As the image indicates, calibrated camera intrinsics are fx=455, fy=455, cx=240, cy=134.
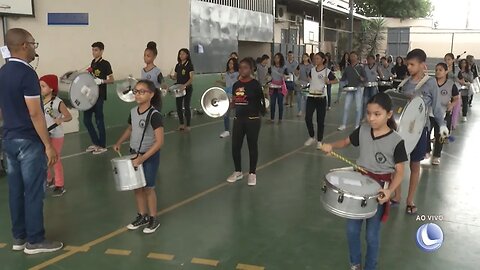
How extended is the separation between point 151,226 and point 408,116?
8.66 ft

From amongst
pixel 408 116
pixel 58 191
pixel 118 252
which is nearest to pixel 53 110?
pixel 58 191

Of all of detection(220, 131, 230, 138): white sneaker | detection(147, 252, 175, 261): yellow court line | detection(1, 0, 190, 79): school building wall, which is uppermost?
detection(1, 0, 190, 79): school building wall

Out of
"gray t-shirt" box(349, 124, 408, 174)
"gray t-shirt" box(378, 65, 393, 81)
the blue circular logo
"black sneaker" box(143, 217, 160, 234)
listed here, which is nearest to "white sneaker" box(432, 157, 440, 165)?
the blue circular logo

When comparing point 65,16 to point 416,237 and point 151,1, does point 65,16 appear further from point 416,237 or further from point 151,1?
point 416,237

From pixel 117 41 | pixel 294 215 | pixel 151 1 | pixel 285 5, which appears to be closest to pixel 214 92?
pixel 294 215

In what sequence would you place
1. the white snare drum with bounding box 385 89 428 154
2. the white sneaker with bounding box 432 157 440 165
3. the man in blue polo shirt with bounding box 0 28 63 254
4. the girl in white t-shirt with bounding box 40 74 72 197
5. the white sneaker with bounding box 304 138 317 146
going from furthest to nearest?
the white sneaker with bounding box 304 138 317 146, the white sneaker with bounding box 432 157 440 165, the girl in white t-shirt with bounding box 40 74 72 197, the white snare drum with bounding box 385 89 428 154, the man in blue polo shirt with bounding box 0 28 63 254

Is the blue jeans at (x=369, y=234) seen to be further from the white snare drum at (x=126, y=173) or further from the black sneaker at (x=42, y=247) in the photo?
the black sneaker at (x=42, y=247)

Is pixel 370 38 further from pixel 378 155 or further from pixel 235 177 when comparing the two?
pixel 378 155

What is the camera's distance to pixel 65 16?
9.45m

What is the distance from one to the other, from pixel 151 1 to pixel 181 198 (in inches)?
330

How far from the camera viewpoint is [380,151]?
10.8 ft

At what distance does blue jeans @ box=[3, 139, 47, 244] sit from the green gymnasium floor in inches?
11.5

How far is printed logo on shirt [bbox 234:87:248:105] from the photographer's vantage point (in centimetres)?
590

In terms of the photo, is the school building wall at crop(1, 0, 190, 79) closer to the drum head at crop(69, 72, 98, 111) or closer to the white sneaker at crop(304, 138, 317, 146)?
the drum head at crop(69, 72, 98, 111)
